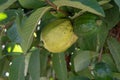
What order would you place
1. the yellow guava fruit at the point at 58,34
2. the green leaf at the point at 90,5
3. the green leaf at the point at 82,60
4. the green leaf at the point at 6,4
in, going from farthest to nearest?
the green leaf at the point at 82,60
the yellow guava fruit at the point at 58,34
the green leaf at the point at 6,4
the green leaf at the point at 90,5

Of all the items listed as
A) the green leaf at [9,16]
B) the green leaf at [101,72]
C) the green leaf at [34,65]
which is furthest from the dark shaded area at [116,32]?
the green leaf at [9,16]

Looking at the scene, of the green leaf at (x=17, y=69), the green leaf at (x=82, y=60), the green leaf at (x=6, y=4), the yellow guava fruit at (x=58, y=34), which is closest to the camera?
the green leaf at (x=6, y=4)

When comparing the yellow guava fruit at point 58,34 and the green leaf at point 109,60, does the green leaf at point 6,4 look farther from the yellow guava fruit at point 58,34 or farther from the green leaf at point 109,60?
the green leaf at point 109,60

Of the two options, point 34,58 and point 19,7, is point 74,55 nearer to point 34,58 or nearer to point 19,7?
point 34,58

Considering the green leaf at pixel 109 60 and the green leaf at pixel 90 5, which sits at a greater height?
the green leaf at pixel 90 5

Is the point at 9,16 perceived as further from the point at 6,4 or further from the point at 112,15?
the point at 112,15

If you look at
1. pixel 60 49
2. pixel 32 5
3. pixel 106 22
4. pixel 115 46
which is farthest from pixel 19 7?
pixel 115 46
